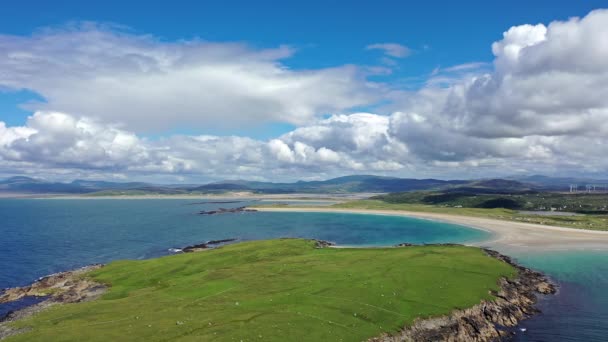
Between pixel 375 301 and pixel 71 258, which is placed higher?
pixel 375 301

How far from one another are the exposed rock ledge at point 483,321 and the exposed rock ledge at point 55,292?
57.8m

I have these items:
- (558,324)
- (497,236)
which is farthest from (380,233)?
(558,324)

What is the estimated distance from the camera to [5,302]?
7244 centimetres

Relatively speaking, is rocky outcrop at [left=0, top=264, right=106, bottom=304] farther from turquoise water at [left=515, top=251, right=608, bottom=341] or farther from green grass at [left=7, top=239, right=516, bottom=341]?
turquoise water at [left=515, top=251, right=608, bottom=341]

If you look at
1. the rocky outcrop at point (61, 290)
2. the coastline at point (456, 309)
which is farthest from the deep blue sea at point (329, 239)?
the rocky outcrop at point (61, 290)

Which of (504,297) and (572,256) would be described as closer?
(504,297)

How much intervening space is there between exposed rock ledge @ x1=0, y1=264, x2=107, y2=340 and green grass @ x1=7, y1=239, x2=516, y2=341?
359cm

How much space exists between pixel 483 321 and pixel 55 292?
79.5 meters

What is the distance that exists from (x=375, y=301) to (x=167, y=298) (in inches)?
1251

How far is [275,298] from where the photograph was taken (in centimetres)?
5509

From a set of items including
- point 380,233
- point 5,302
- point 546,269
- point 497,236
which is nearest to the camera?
point 5,302

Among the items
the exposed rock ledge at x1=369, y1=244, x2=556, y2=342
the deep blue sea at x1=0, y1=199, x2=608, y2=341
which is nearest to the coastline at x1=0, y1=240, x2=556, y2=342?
the exposed rock ledge at x1=369, y1=244, x2=556, y2=342

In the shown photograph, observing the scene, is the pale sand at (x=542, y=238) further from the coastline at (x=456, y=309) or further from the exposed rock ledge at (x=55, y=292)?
the exposed rock ledge at (x=55, y=292)

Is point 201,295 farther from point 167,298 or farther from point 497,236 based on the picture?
point 497,236
